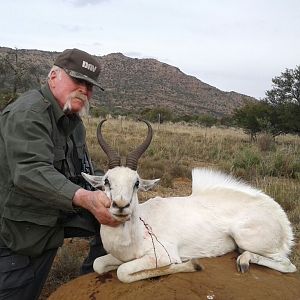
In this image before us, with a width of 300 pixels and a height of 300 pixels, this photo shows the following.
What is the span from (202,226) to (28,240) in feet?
5.85

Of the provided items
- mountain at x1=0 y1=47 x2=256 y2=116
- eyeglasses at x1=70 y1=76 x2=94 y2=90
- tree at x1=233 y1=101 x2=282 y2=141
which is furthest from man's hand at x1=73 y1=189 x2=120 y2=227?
mountain at x1=0 y1=47 x2=256 y2=116

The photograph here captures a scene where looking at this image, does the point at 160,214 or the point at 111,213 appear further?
the point at 160,214

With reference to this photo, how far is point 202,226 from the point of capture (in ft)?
16.8

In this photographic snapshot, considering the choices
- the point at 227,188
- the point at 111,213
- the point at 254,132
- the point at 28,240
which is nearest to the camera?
the point at 111,213

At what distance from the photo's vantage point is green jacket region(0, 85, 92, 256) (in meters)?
4.02

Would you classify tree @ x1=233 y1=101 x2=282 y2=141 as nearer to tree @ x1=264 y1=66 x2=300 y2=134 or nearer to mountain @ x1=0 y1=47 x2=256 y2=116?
tree @ x1=264 y1=66 x2=300 y2=134

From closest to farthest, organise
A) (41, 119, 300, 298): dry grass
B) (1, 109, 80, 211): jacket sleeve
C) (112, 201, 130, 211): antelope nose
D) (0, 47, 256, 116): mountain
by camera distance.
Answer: (112, 201, 130, 211): antelope nose < (1, 109, 80, 211): jacket sleeve < (41, 119, 300, 298): dry grass < (0, 47, 256, 116): mountain

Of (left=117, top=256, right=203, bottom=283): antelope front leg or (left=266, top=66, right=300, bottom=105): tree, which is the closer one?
(left=117, top=256, right=203, bottom=283): antelope front leg

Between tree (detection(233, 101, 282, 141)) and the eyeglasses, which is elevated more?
the eyeglasses

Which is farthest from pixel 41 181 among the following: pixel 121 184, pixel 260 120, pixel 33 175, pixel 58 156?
pixel 260 120

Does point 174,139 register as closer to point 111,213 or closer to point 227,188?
point 227,188

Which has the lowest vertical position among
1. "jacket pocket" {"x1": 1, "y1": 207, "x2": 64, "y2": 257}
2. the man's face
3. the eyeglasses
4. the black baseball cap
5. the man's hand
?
"jacket pocket" {"x1": 1, "y1": 207, "x2": 64, "y2": 257}

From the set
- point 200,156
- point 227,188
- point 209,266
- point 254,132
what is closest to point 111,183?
point 209,266

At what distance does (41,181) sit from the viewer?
398 cm
